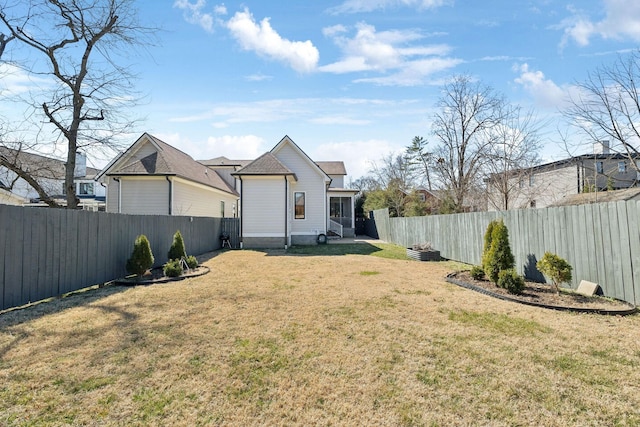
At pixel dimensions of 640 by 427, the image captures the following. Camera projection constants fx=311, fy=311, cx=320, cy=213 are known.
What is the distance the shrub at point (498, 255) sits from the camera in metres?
6.80

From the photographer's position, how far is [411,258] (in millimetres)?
12406

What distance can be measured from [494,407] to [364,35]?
10.9 meters

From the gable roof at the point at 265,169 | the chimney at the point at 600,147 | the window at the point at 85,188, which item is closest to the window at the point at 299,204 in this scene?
the gable roof at the point at 265,169

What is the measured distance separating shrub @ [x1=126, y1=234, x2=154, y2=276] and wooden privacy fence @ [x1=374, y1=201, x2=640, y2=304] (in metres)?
9.69

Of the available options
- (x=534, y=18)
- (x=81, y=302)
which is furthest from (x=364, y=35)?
(x=81, y=302)

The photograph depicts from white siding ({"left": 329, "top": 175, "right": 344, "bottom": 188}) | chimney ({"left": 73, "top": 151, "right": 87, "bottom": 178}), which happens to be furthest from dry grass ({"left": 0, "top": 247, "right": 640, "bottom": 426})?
white siding ({"left": 329, "top": 175, "right": 344, "bottom": 188})

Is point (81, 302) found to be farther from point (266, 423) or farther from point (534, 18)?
point (534, 18)

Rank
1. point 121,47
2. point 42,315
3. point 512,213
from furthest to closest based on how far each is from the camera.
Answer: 1. point 121,47
2. point 512,213
3. point 42,315

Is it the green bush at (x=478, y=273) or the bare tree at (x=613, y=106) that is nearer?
the green bush at (x=478, y=273)

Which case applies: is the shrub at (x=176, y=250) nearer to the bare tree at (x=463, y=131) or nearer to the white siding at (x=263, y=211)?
the white siding at (x=263, y=211)

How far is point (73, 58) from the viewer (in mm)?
11414

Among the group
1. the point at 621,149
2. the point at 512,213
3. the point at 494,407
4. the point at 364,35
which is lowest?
the point at 494,407

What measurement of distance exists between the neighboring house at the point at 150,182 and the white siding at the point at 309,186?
525cm

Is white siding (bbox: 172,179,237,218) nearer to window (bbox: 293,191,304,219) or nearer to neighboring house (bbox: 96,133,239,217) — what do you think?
neighboring house (bbox: 96,133,239,217)
